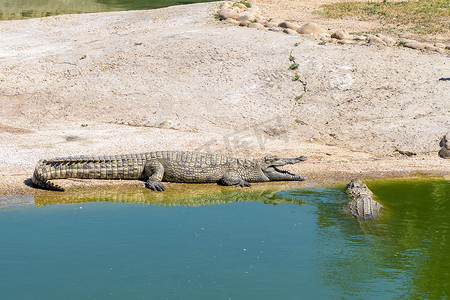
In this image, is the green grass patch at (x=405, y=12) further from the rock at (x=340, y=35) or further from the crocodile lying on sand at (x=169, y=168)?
the crocodile lying on sand at (x=169, y=168)

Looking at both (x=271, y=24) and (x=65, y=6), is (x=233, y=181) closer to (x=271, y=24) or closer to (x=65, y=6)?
(x=271, y=24)

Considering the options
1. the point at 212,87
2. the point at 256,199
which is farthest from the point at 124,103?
the point at 256,199

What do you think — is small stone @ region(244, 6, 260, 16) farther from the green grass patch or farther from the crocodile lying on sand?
the crocodile lying on sand

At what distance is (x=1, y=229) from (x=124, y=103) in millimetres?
7339

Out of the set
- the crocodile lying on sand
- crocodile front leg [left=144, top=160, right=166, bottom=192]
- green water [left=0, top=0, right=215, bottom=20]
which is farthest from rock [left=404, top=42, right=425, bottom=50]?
green water [left=0, top=0, right=215, bottom=20]

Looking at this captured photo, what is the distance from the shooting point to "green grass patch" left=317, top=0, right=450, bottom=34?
75.2 feet

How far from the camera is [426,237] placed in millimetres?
9953

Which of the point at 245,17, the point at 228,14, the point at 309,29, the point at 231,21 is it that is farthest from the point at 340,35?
Answer: the point at 228,14

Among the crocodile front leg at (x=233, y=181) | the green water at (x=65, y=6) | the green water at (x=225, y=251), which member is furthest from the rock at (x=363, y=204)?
the green water at (x=65, y=6)

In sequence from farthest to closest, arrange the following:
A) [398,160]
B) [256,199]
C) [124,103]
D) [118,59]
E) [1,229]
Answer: [118,59] < [124,103] < [398,160] < [256,199] < [1,229]

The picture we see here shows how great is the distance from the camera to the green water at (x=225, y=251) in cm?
Answer: 816

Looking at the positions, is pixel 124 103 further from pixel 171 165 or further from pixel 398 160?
pixel 398 160

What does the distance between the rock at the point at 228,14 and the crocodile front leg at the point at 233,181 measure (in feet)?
34.8

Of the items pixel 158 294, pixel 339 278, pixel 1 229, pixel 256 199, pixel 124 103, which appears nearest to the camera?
pixel 158 294
